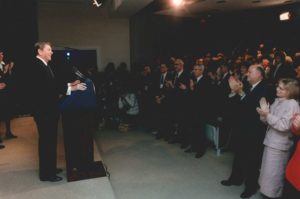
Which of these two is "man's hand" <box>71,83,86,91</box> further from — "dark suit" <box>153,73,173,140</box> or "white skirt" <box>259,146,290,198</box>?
"dark suit" <box>153,73,173,140</box>

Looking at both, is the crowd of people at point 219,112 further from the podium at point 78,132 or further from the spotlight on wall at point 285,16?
the spotlight on wall at point 285,16

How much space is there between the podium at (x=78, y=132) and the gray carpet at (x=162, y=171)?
1.41 ft

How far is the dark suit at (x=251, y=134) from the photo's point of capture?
2824mm

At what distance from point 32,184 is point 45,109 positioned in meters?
Result: 0.85

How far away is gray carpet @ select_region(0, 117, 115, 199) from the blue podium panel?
82cm

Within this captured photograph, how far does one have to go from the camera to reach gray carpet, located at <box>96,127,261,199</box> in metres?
3.12

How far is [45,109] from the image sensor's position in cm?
304

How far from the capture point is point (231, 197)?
2.99m

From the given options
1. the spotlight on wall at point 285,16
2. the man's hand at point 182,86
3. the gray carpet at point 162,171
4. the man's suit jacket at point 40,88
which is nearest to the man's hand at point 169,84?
the man's hand at point 182,86

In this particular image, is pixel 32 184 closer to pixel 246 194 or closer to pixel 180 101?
pixel 246 194

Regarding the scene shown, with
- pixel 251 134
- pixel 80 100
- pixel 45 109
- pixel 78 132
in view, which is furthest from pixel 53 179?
pixel 251 134

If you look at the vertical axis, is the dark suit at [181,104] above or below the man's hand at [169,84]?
below

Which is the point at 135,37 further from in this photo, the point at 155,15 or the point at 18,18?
the point at 18,18

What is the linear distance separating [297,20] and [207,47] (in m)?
3.34
